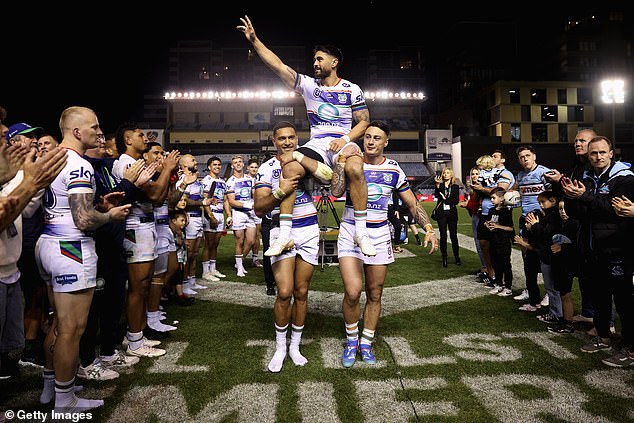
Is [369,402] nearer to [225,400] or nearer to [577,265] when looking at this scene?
[225,400]

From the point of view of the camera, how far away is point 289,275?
4074mm

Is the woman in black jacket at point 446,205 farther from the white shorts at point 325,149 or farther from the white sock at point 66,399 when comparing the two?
the white sock at point 66,399

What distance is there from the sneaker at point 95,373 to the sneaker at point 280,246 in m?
2.02

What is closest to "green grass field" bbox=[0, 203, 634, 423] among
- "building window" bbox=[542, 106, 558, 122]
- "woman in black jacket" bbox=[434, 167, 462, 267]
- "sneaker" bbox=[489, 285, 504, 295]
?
"sneaker" bbox=[489, 285, 504, 295]

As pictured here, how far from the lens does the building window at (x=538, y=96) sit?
195 ft

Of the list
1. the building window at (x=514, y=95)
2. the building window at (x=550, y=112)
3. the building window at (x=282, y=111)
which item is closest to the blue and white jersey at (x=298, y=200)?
the building window at (x=282, y=111)

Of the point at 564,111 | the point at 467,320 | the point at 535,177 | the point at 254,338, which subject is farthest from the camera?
the point at 564,111

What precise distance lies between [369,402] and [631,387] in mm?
2509

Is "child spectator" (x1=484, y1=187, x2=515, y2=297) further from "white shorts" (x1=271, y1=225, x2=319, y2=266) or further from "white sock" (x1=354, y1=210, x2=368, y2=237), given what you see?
"white shorts" (x1=271, y1=225, x2=319, y2=266)

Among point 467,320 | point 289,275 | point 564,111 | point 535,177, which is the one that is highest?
point 564,111

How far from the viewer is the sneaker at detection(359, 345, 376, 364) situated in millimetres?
4156

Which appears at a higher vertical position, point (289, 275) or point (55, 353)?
point (289, 275)

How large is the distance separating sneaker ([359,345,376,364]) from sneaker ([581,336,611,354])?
8.12 feet

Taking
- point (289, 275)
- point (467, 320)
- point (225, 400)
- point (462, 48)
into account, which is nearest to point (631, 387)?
point (467, 320)
